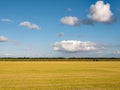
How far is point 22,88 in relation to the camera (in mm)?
17750

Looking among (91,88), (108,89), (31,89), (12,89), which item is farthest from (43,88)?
(108,89)

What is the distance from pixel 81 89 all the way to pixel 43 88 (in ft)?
9.02

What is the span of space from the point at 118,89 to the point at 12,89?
7.39 m

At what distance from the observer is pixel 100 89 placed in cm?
1722

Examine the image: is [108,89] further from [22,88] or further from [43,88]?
[22,88]

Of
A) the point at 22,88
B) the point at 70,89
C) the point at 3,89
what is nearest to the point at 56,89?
the point at 70,89

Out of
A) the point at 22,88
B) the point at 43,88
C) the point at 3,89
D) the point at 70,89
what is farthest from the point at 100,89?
the point at 3,89

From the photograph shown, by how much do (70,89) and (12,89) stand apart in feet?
13.3

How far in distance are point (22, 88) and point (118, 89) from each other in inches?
267

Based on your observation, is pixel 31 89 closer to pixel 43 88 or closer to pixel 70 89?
pixel 43 88

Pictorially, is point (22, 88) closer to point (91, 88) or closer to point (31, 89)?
point (31, 89)

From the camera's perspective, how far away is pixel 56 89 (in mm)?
17047

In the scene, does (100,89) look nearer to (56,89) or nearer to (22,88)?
(56,89)

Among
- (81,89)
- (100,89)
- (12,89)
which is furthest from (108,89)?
(12,89)
